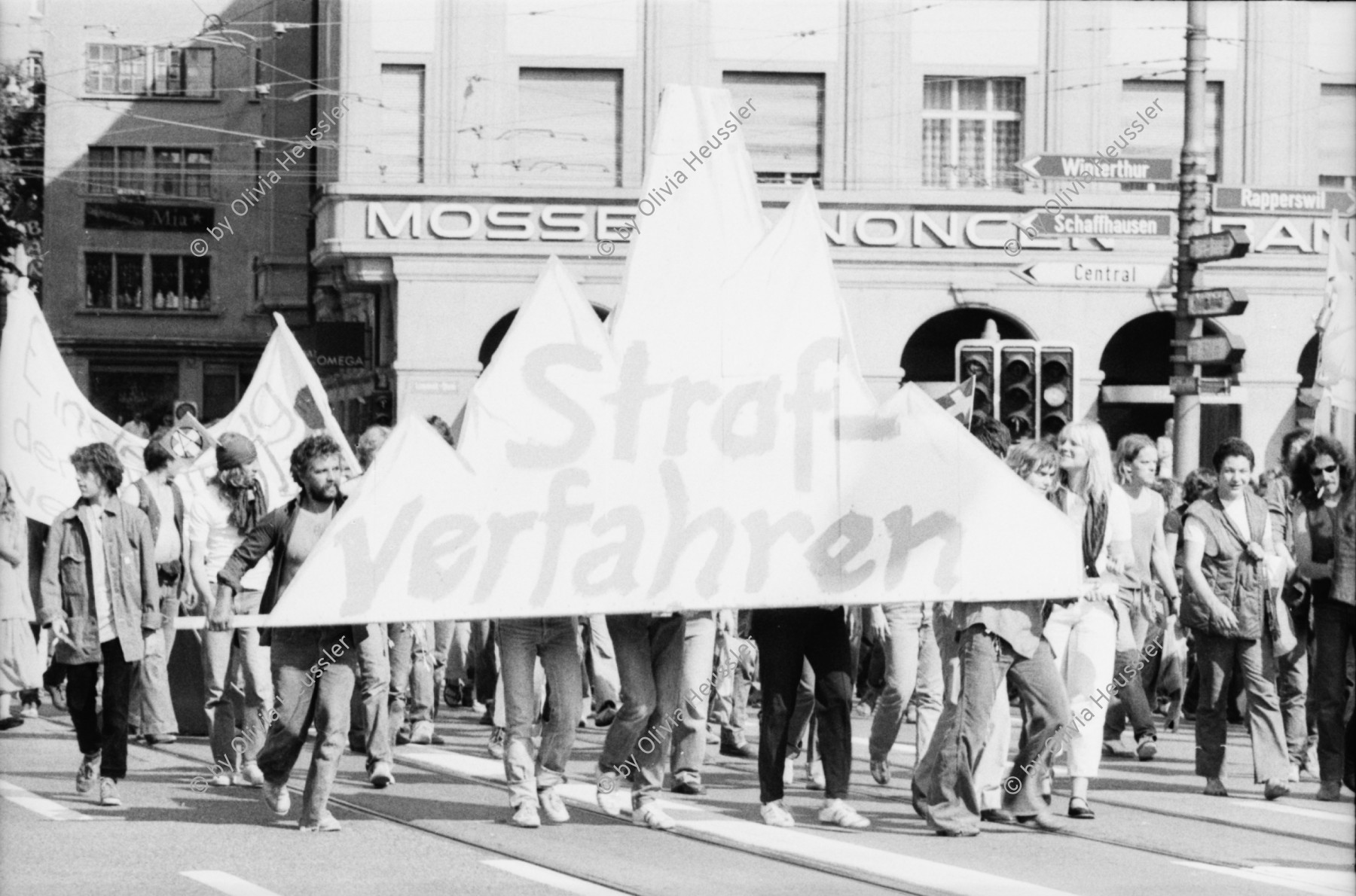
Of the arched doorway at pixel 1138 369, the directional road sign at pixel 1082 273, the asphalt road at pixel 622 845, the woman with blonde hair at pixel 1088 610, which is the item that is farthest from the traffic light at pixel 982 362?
the arched doorway at pixel 1138 369

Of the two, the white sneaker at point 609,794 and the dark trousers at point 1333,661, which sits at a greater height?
the dark trousers at point 1333,661

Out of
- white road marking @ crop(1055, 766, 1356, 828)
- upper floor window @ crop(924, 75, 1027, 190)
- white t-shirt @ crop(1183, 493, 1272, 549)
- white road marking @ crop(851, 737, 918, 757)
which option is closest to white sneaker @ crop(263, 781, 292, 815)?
white road marking @ crop(1055, 766, 1356, 828)

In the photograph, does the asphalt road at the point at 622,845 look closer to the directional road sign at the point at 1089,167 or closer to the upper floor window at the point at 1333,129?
the directional road sign at the point at 1089,167

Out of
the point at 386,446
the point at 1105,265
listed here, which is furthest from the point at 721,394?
the point at 1105,265

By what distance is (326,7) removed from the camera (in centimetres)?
3372

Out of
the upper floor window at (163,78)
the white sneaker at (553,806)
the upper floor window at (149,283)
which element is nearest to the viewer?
the white sneaker at (553,806)

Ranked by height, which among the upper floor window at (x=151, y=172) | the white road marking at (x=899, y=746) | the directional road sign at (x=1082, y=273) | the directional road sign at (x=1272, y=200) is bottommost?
the white road marking at (x=899, y=746)

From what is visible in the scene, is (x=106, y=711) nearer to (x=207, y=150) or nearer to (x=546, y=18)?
(x=546, y=18)

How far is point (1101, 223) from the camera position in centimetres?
1906

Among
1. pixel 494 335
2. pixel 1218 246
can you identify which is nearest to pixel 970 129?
pixel 494 335

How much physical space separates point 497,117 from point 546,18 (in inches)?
61.4

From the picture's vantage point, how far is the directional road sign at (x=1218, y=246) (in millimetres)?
18484

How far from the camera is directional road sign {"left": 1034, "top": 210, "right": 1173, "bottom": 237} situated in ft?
61.9

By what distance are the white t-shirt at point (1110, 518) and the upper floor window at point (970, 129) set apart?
72.2ft
